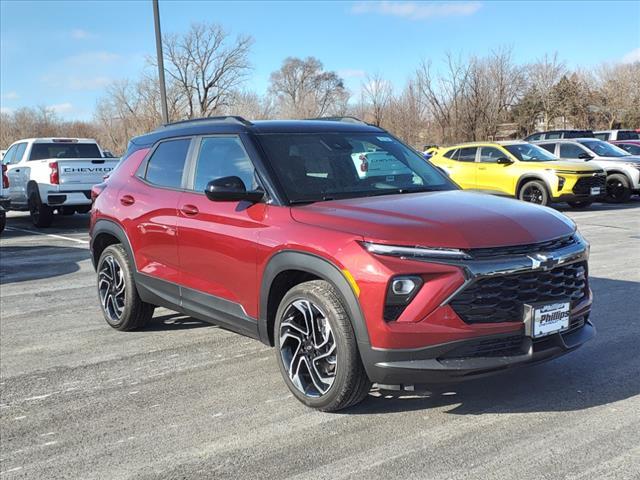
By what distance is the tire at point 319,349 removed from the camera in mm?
3504

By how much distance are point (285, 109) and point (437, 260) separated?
4383cm

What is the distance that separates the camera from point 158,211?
5.07 meters

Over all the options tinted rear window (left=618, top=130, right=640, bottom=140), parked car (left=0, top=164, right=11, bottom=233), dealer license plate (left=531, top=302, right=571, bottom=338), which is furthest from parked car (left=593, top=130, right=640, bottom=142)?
dealer license plate (left=531, top=302, right=571, bottom=338)

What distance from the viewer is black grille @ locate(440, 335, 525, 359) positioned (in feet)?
10.8

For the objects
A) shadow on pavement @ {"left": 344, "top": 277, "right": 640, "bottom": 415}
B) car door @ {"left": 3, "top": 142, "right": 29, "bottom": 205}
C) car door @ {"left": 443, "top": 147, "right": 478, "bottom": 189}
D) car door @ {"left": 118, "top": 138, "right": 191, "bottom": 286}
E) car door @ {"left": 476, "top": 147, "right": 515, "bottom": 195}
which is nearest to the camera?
shadow on pavement @ {"left": 344, "top": 277, "right": 640, "bottom": 415}

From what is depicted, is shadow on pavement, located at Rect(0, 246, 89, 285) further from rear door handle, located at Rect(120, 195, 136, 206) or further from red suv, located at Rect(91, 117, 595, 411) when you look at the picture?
red suv, located at Rect(91, 117, 595, 411)

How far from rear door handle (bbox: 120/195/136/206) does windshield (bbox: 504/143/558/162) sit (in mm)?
12954

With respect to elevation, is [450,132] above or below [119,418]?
above

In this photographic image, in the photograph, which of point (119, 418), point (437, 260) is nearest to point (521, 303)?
point (437, 260)

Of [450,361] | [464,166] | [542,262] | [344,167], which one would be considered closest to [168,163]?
[344,167]

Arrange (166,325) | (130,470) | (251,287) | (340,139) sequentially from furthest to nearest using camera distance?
1. (166,325)
2. (340,139)
3. (251,287)
4. (130,470)

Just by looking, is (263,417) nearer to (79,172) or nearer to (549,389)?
(549,389)

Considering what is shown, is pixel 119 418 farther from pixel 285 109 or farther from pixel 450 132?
pixel 285 109

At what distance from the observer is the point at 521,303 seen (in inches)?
134
